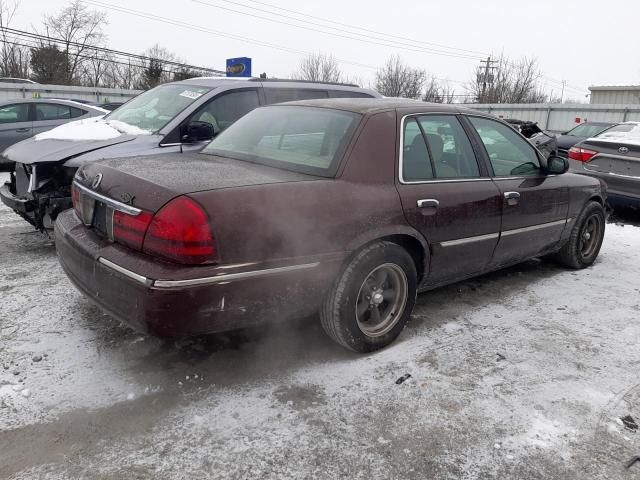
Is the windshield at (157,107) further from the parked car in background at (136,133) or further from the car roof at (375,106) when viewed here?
the car roof at (375,106)

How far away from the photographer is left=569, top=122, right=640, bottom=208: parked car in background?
7.02 m

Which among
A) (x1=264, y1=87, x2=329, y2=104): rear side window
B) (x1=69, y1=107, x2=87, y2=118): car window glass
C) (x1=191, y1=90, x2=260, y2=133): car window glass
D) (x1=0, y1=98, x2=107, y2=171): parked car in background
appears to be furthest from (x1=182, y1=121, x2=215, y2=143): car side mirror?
(x1=69, y1=107, x2=87, y2=118): car window glass

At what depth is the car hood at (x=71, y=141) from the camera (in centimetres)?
450

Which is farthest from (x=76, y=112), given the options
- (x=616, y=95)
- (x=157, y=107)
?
(x=616, y=95)

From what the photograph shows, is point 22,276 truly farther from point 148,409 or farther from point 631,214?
point 631,214

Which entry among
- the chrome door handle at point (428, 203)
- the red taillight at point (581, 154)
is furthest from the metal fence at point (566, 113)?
the chrome door handle at point (428, 203)

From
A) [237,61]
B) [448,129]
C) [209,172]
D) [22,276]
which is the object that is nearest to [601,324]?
[448,129]

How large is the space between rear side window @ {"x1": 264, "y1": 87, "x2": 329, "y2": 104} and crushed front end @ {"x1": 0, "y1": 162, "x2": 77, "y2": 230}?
231 cm

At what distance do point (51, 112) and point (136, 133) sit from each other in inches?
248

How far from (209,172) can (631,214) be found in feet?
25.9

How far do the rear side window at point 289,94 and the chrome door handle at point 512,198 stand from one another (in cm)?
304

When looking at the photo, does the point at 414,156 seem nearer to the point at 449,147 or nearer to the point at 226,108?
the point at 449,147

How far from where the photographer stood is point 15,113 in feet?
32.3

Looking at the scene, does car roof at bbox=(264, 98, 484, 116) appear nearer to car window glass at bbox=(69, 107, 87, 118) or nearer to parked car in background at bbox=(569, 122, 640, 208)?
parked car in background at bbox=(569, 122, 640, 208)
